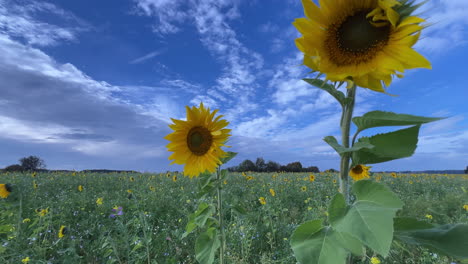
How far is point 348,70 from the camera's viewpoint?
0.91 meters

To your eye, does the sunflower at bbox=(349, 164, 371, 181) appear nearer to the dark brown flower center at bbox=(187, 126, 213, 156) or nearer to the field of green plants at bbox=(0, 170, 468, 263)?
the field of green plants at bbox=(0, 170, 468, 263)

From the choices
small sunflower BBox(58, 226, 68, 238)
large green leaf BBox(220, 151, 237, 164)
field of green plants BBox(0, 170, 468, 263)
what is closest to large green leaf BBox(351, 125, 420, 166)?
field of green plants BBox(0, 170, 468, 263)

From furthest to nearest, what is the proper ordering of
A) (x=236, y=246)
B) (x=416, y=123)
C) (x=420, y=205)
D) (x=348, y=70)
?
(x=420, y=205), (x=236, y=246), (x=348, y=70), (x=416, y=123)

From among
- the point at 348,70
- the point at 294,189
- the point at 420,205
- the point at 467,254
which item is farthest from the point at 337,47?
the point at 294,189

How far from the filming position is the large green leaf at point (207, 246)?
1916 mm

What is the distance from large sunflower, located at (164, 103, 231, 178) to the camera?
2213 millimetres

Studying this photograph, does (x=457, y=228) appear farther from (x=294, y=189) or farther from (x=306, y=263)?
(x=294, y=189)

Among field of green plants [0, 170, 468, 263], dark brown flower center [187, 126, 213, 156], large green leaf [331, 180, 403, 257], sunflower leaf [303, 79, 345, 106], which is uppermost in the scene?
dark brown flower center [187, 126, 213, 156]

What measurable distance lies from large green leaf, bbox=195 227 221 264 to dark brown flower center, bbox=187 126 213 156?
0.66m

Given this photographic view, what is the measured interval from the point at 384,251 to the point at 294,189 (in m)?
7.33

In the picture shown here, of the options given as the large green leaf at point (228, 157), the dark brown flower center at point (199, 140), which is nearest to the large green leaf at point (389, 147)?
the large green leaf at point (228, 157)

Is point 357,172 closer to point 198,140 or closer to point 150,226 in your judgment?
point 198,140

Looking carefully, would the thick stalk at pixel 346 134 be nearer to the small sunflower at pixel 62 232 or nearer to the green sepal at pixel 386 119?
the green sepal at pixel 386 119

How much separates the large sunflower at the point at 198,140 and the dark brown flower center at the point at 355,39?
1.32 m
